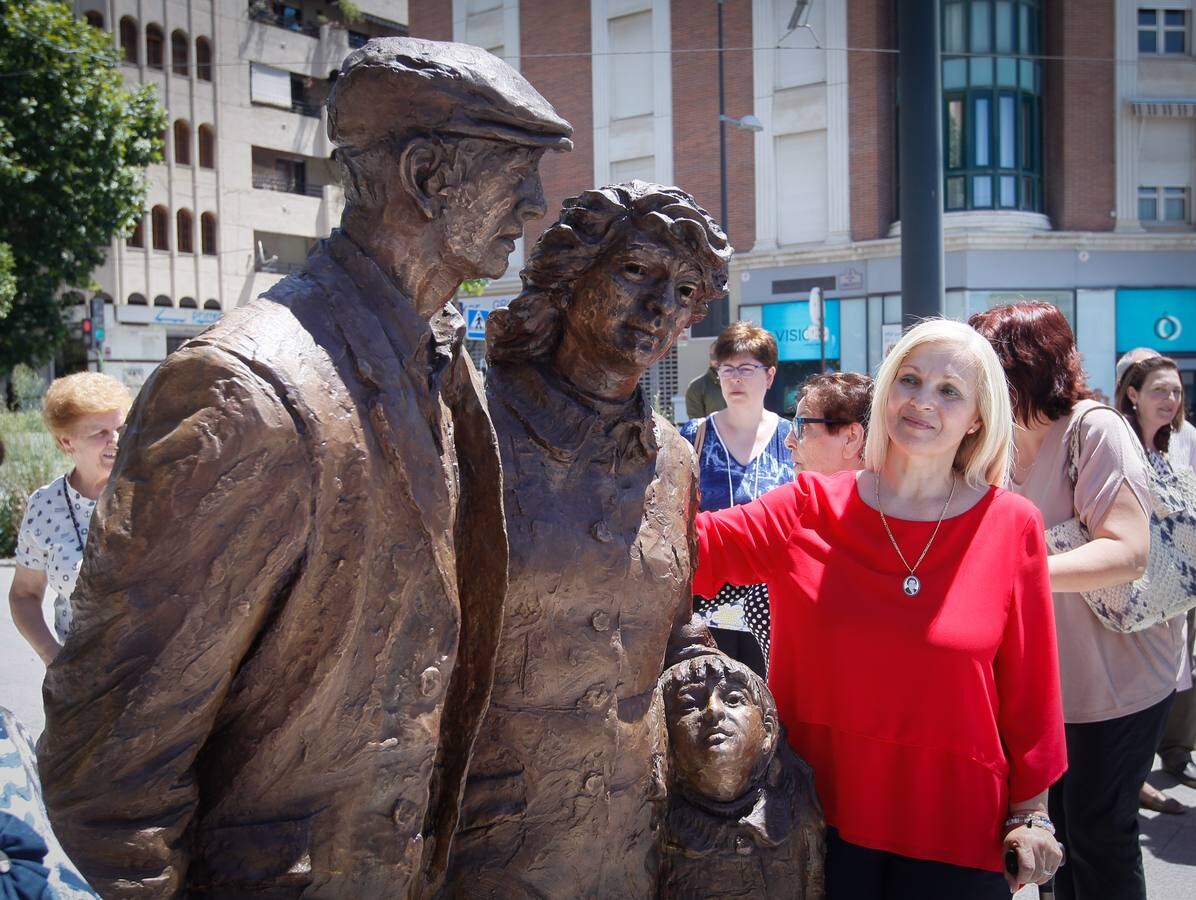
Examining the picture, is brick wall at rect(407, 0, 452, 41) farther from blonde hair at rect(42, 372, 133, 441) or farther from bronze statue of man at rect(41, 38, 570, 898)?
bronze statue of man at rect(41, 38, 570, 898)

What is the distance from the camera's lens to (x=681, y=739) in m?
1.88

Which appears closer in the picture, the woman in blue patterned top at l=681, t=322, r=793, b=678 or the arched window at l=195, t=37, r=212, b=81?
the woman in blue patterned top at l=681, t=322, r=793, b=678

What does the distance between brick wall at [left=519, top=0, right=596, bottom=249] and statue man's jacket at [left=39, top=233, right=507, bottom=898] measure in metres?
18.2

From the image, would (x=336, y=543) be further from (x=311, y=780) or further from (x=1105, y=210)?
(x=1105, y=210)

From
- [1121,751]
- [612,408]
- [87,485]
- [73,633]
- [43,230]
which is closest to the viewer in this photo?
[73,633]

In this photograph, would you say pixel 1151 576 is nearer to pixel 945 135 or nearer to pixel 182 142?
pixel 945 135

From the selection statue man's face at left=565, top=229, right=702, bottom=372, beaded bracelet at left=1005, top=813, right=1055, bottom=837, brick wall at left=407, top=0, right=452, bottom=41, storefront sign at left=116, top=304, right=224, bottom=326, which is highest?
brick wall at left=407, top=0, right=452, bottom=41

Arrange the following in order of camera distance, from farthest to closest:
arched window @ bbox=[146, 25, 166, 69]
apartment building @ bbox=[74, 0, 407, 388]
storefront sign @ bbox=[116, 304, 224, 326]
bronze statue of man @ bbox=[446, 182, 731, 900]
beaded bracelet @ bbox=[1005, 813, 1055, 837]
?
1. storefront sign @ bbox=[116, 304, 224, 326]
2. apartment building @ bbox=[74, 0, 407, 388]
3. arched window @ bbox=[146, 25, 166, 69]
4. beaded bracelet @ bbox=[1005, 813, 1055, 837]
5. bronze statue of man @ bbox=[446, 182, 731, 900]

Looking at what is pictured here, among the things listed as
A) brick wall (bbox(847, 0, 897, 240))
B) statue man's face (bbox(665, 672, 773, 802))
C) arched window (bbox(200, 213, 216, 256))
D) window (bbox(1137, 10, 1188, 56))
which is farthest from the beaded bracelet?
arched window (bbox(200, 213, 216, 256))

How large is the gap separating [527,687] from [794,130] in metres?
20.3

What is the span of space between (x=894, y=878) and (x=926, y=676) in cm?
40

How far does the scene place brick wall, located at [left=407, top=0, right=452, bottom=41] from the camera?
20.8 m

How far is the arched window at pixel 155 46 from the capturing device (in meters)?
22.4

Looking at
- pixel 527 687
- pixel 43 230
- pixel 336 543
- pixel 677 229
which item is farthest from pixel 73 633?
pixel 43 230
